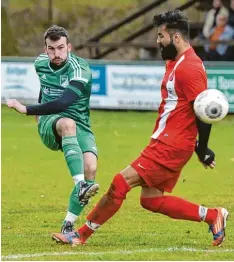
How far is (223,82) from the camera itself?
21.8 meters

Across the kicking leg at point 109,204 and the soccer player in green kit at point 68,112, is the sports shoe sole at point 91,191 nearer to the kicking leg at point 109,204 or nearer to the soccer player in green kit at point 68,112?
the soccer player in green kit at point 68,112

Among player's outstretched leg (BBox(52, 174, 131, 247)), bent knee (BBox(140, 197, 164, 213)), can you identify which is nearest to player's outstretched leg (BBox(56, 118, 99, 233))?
player's outstretched leg (BBox(52, 174, 131, 247))

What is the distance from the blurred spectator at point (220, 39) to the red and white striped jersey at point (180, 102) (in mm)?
15632

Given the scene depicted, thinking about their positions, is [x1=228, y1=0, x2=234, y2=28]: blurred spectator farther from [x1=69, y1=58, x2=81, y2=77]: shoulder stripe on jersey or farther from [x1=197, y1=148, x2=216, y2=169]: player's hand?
[x1=197, y1=148, x2=216, y2=169]: player's hand

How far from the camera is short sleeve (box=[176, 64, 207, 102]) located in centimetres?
866

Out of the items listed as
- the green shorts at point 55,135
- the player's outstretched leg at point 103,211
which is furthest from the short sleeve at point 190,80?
the green shorts at point 55,135

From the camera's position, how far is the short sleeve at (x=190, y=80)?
28.4ft

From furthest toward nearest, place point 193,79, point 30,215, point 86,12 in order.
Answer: point 86,12 < point 30,215 < point 193,79

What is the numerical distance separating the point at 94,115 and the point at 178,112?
553 inches

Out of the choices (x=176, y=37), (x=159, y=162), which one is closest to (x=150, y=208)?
(x=159, y=162)

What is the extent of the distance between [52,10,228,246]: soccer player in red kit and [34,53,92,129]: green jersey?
1056 millimetres

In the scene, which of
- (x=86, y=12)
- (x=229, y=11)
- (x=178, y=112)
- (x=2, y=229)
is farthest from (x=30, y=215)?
(x=86, y=12)

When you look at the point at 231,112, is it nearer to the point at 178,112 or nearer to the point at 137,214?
the point at 137,214

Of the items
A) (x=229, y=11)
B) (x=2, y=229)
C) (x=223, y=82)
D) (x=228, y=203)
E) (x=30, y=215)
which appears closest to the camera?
(x=2, y=229)
